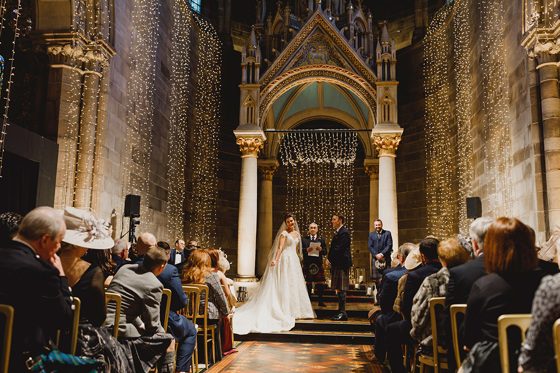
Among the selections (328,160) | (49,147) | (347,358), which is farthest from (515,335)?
(328,160)

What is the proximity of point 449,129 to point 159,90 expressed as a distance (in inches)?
272

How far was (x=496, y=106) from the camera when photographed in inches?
334

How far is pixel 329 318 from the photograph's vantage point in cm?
810

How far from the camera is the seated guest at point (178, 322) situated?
13.7 feet

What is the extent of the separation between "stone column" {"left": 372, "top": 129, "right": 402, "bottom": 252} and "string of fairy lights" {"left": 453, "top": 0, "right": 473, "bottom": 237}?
1.42m

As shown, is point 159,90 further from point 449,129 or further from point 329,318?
point 449,129

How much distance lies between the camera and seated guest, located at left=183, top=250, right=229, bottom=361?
5.14 m

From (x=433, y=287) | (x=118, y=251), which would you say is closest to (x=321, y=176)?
(x=118, y=251)

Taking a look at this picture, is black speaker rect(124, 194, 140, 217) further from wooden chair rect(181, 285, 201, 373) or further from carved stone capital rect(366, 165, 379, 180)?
carved stone capital rect(366, 165, 379, 180)

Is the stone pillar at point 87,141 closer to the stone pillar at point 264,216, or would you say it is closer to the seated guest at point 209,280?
the seated guest at point 209,280

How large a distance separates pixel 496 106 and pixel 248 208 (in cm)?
548

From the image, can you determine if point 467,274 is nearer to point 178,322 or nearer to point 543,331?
point 543,331

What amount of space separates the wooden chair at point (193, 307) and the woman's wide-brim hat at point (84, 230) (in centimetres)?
163

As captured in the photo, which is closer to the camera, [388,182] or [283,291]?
[283,291]
